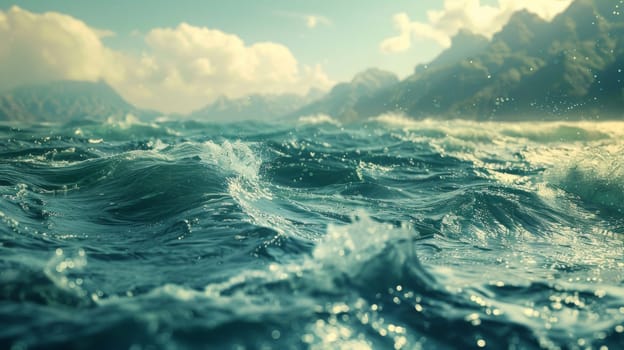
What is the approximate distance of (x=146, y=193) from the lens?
24.8ft

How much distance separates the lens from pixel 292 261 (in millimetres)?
4398

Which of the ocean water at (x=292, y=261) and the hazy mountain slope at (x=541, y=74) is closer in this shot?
the ocean water at (x=292, y=261)

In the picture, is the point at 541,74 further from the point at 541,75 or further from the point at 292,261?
the point at 292,261

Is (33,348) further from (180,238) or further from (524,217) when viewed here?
(524,217)

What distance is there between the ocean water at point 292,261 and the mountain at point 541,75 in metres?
68.2

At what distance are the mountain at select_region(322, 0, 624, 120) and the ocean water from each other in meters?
68.2

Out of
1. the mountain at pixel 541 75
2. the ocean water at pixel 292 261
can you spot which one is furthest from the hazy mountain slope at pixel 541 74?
the ocean water at pixel 292 261

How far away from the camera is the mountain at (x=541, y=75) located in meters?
79.6

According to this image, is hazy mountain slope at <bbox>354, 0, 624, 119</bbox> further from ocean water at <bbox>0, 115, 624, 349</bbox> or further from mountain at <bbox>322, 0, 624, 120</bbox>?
ocean water at <bbox>0, 115, 624, 349</bbox>

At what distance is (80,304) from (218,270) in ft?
4.37

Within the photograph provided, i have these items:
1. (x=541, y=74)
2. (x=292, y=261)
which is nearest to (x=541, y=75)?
(x=541, y=74)

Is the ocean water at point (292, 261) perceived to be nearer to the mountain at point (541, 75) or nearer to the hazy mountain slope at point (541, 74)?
the mountain at point (541, 75)

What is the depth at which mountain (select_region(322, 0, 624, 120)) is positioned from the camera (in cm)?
7956

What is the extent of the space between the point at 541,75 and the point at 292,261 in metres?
107
